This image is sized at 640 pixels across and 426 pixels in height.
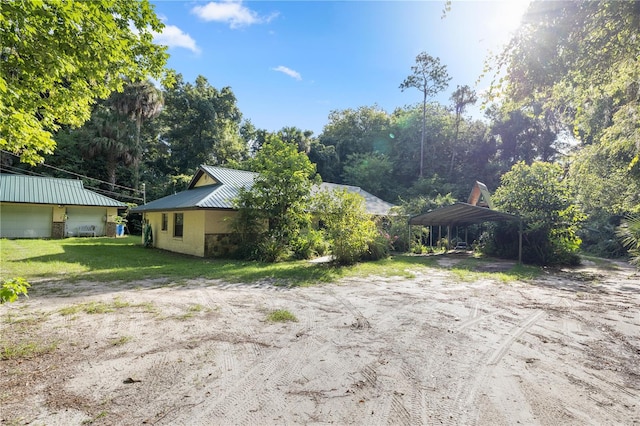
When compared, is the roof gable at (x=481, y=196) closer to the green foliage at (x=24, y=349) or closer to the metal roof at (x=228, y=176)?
the metal roof at (x=228, y=176)

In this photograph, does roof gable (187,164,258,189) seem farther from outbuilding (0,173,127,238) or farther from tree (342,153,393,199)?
tree (342,153,393,199)

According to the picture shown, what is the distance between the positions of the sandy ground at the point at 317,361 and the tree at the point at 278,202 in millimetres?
6173

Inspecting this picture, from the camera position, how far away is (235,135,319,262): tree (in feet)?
39.9

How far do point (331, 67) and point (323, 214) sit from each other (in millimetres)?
8673

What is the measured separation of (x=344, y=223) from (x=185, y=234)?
767 cm

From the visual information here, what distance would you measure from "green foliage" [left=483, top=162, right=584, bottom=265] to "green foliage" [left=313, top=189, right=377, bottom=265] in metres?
7.23

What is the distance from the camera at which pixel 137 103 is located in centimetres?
2633

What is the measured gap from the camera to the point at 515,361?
3453mm

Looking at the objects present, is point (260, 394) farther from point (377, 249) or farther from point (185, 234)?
point (185, 234)

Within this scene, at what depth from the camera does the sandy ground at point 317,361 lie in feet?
8.04

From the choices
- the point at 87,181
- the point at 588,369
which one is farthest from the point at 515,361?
the point at 87,181

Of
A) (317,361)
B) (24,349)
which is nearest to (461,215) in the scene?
(317,361)

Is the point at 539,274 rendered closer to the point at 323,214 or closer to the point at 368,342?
the point at 323,214

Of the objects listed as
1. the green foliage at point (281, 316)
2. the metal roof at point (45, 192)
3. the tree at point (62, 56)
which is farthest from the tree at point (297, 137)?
the green foliage at point (281, 316)
